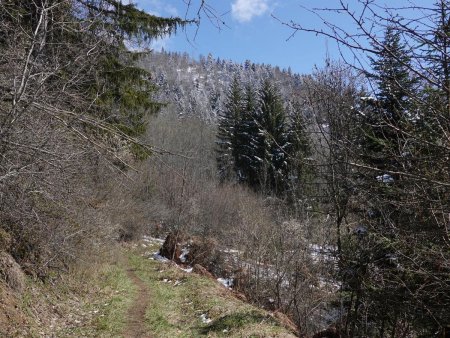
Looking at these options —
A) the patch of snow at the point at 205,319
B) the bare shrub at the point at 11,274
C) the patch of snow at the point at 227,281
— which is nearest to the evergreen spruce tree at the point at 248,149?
the patch of snow at the point at 227,281

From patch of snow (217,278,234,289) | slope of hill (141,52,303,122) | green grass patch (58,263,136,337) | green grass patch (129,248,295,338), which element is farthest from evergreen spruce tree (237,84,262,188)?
slope of hill (141,52,303,122)

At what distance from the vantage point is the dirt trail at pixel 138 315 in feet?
31.3

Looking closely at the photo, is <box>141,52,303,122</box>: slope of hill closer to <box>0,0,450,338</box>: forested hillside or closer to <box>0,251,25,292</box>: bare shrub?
<box>0,0,450,338</box>: forested hillside

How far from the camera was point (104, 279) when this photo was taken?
14336 millimetres

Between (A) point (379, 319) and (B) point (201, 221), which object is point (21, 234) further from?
(B) point (201, 221)

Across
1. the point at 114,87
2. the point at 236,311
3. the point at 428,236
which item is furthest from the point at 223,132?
the point at 428,236

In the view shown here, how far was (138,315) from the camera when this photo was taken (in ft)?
36.2

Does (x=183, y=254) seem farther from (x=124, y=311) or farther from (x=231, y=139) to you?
(x=231, y=139)

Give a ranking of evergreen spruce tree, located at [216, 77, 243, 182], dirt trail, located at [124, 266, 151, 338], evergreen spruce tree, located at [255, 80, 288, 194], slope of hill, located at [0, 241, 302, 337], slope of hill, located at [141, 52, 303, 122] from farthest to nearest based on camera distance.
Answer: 1. slope of hill, located at [141, 52, 303, 122]
2. evergreen spruce tree, located at [216, 77, 243, 182]
3. evergreen spruce tree, located at [255, 80, 288, 194]
4. dirt trail, located at [124, 266, 151, 338]
5. slope of hill, located at [0, 241, 302, 337]

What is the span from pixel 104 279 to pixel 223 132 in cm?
3277

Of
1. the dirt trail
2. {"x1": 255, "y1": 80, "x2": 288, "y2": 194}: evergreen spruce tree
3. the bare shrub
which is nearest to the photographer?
the bare shrub

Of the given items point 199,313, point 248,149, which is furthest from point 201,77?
point 199,313

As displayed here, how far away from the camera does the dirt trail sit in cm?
953

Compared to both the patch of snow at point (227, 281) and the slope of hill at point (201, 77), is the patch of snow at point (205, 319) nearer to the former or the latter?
the patch of snow at point (227, 281)
